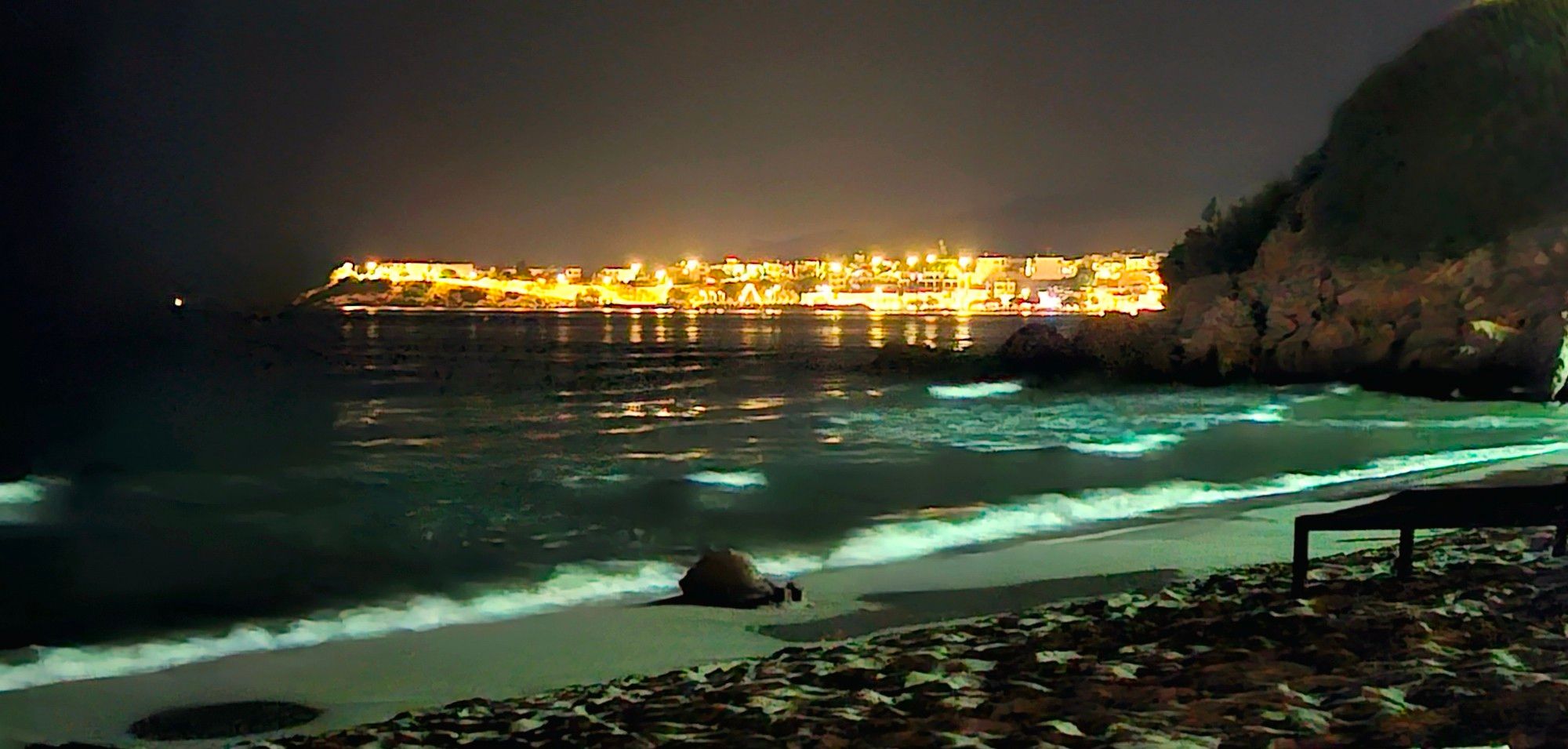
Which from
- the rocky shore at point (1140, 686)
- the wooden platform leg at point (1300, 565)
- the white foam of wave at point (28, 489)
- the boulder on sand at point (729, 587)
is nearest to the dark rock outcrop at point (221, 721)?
the rocky shore at point (1140, 686)

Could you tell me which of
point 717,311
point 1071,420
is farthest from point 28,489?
point 717,311

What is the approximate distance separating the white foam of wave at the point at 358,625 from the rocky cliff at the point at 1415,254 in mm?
29401

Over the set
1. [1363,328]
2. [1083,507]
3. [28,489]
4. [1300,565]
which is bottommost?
[28,489]

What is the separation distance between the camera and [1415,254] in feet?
134

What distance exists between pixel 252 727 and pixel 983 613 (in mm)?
4463

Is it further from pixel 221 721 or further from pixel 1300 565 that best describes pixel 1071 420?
pixel 221 721

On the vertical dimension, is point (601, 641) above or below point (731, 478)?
above

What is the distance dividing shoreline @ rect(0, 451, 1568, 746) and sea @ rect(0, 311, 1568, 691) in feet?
2.27

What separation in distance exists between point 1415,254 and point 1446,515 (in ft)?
120

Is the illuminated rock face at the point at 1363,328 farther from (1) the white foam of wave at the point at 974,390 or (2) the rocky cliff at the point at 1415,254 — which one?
(1) the white foam of wave at the point at 974,390

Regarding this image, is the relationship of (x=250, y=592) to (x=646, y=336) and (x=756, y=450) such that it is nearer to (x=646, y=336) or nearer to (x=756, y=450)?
(x=756, y=450)

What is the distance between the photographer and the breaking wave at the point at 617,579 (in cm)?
868

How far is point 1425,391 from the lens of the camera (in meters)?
35.7

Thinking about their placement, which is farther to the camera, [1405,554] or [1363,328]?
[1363,328]
